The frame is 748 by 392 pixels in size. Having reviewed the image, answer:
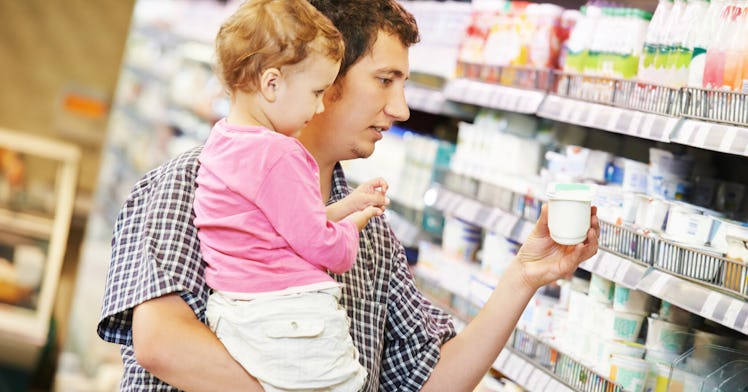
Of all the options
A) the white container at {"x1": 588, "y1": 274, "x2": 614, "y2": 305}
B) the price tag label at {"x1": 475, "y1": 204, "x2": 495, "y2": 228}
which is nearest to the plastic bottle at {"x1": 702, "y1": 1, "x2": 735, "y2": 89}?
the white container at {"x1": 588, "y1": 274, "x2": 614, "y2": 305}

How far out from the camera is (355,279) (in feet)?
6.61

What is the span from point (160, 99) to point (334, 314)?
21.1 ft

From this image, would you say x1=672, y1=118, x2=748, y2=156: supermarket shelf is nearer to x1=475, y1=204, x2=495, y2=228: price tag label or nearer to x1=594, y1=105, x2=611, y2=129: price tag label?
x1=594, y1=105, x2=611, y2=129: price tag label

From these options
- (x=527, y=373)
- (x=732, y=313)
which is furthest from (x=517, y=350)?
(x=732, y=313)

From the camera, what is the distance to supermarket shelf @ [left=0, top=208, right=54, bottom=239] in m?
6.10

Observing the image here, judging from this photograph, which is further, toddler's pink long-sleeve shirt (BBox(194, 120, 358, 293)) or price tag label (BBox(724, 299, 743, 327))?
price tag label (BBox(724, 299, 743, 327))

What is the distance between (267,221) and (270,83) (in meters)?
0.23

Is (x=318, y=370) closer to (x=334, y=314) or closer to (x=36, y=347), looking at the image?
(x=334, y=314)

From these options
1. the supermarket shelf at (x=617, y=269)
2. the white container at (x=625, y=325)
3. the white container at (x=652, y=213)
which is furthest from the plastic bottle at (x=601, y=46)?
the white container at (x=625, y=325)

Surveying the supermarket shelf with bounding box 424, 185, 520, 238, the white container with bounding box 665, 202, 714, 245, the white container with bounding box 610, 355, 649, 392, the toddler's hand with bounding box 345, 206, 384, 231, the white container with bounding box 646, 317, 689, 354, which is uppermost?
the white container with bounding box 665, 202, 714, 245

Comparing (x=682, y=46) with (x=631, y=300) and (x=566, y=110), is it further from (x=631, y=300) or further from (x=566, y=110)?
(x=631, y=300)

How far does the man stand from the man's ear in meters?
0.22

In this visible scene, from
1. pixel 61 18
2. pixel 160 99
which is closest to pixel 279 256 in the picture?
pixel 160 99

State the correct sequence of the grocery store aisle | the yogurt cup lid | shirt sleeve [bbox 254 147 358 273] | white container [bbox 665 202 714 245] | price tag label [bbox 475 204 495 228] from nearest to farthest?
shirt sleeve [bbox 254 147 358 273] → the yogurt cup lid → white container [bbox 665 202 714 245] → price tag label [bbox 475 204 495 228] → the grocery store aisle
